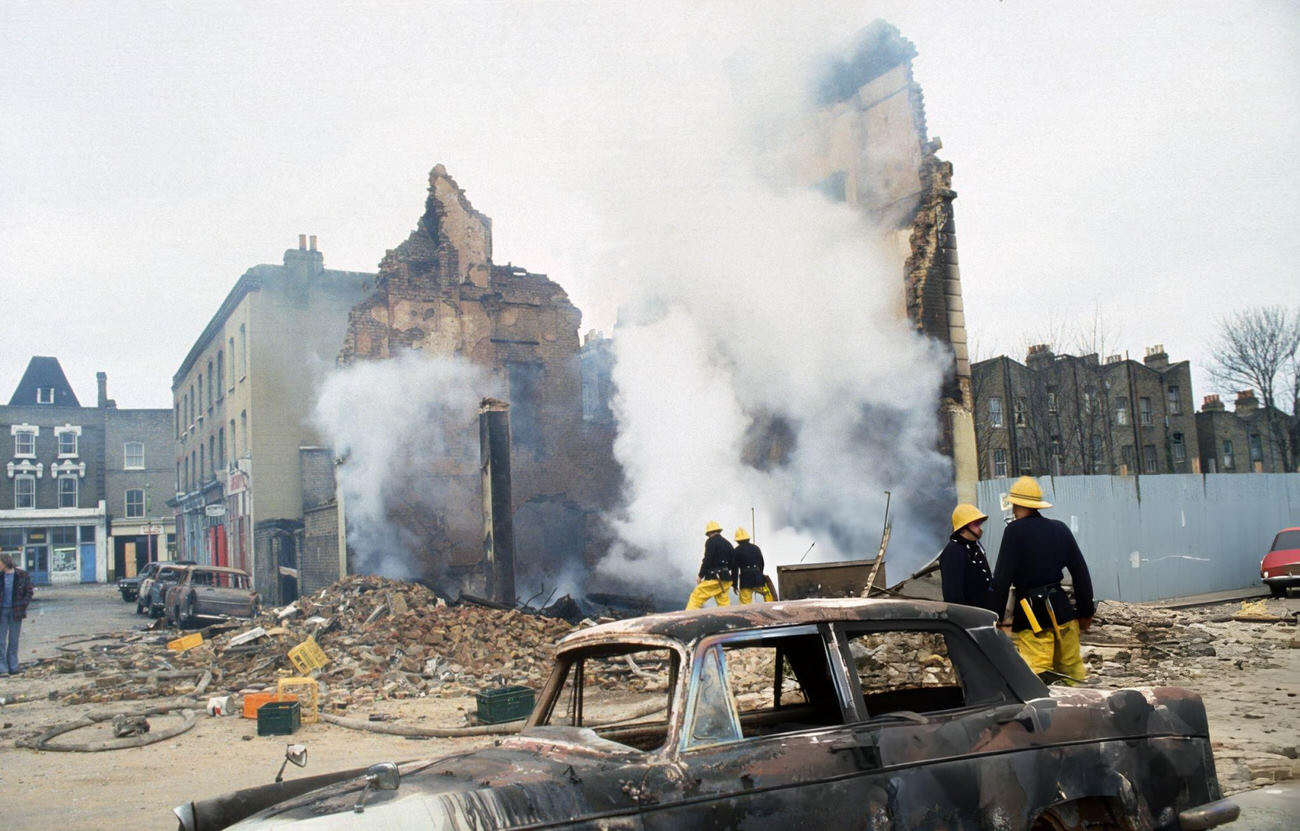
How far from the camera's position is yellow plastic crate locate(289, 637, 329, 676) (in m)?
13.2

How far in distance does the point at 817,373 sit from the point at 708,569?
8612 millimetres

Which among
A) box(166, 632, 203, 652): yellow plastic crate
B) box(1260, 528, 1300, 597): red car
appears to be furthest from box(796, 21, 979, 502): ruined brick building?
box(166, 632, 203, 652): yellow plastic crate

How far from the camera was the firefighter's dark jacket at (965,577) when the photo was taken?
5426mm

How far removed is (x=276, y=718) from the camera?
934 cm

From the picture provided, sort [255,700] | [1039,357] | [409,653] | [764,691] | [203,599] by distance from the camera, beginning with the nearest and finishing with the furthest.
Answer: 1. [764,691]
2. [255,700]
3. [409,653]
4. [203,599]
5. [1039,357]

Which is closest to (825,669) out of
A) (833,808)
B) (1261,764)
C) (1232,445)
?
(833,808)

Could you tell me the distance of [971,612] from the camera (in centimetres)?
356

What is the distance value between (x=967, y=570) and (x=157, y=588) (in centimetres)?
2383

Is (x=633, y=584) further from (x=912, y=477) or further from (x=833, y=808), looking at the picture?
(x=833, y=808)

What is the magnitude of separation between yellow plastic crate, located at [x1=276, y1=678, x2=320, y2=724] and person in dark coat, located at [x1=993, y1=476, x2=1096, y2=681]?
7.59 meters

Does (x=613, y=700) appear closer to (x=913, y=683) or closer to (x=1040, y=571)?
(x=913, y=683)

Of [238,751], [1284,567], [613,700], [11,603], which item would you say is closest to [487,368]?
[11,603]

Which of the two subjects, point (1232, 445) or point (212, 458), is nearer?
point (212, 458)

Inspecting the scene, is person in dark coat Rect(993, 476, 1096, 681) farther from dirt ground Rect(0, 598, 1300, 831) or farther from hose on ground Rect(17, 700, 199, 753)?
hose on ground Rect(17, 700, 199, 753)
